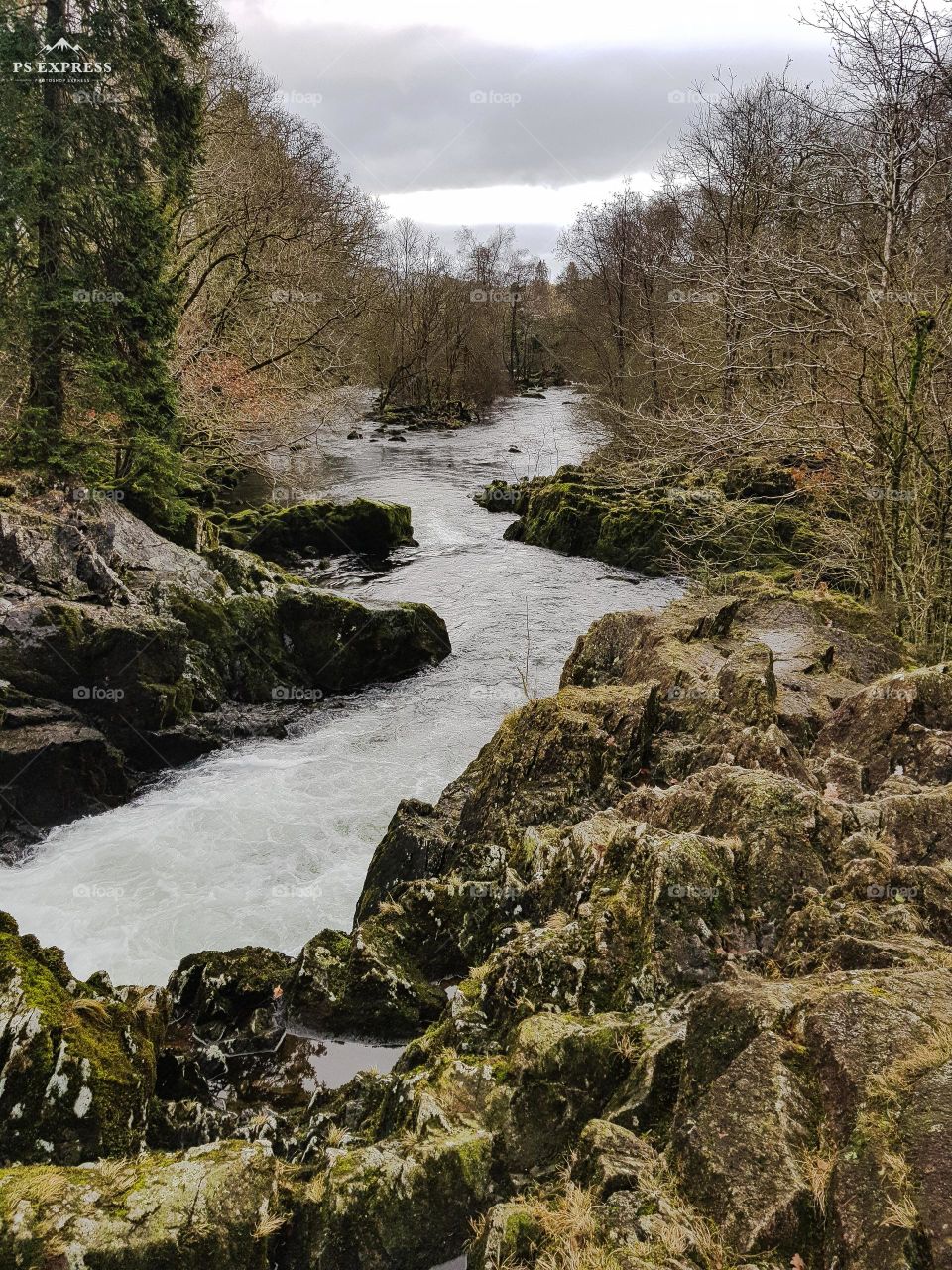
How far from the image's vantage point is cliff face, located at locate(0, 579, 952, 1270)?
2.69 meters

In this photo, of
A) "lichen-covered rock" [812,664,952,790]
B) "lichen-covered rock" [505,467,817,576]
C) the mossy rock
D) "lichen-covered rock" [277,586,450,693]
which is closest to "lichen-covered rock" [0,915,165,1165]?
"lichen-covered rock" [812,664,952,790]

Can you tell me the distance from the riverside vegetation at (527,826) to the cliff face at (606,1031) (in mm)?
19

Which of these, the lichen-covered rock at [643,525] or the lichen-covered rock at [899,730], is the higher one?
the lichen-covered rock at [643,525]

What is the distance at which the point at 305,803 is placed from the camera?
10.4 metres

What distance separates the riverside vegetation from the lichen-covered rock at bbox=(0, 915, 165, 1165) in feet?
0.07

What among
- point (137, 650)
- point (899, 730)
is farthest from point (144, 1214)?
point (137, 650)

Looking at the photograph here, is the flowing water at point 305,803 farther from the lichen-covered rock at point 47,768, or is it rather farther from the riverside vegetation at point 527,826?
the riverside vegetation at point 527,826

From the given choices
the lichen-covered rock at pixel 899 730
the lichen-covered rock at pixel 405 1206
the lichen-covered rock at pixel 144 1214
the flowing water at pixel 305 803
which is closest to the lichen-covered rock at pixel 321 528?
the flowing water at pixel 305 803

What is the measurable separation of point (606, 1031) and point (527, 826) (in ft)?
10.7

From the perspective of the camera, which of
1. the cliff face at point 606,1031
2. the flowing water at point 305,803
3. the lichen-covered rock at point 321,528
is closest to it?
the cliff face at point 606,1031

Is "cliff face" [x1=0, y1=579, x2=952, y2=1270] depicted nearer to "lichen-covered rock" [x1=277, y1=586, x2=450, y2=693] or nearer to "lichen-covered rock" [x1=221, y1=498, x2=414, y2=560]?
"lichen-covered rock" [x1=277, y1=586, x2=450, y2=693]

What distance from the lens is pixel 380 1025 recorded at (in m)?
5.73

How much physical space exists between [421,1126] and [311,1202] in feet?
1.75

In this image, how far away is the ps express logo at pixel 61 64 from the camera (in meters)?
13.3
